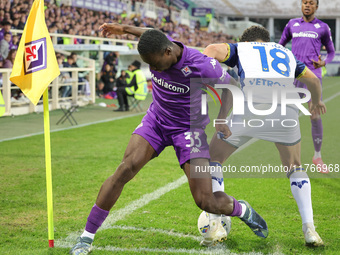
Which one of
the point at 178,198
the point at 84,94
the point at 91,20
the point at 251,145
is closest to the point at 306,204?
the point at 178,198

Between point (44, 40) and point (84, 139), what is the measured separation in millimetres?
6270

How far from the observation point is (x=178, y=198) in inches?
231

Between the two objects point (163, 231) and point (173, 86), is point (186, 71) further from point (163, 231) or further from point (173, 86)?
point (163, 231)

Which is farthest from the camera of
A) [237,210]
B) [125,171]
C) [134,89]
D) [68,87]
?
[68,87]

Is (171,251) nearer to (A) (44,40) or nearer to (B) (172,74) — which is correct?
(B) (172,74)

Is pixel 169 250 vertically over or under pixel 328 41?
under

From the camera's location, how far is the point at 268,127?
14.3ft

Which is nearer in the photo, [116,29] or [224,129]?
[224,129]

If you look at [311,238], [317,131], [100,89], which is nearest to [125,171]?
[311,238]

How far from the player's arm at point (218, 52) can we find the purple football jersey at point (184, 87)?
0.65ft

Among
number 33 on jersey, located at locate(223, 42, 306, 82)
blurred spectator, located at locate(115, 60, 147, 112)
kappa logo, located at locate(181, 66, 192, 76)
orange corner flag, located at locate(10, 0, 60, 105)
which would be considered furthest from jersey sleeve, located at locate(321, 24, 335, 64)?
blurred spectator, located at locate(115, 60, 147, 112)

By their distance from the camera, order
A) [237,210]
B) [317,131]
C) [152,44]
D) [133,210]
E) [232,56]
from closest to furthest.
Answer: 1. [152,44]
2. [237,210]
3. [232,56]
4. [133,210]
5. [317,131]

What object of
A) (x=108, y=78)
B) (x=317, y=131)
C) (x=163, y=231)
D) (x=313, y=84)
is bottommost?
(x=108, y=78)

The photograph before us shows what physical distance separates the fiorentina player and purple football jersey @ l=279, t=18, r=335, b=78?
9.79 ft
